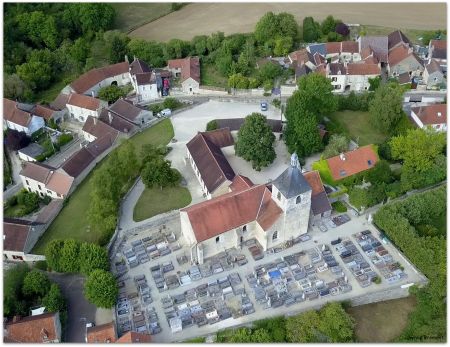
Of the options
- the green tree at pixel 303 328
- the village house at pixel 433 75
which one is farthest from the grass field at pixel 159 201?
the village house at pixel 433 75

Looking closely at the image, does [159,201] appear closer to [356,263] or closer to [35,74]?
[356,263]

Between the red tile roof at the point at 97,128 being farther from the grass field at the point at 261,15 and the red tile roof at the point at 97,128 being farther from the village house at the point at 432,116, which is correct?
the village house at the point at 432,116

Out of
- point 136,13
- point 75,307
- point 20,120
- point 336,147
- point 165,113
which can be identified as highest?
point 136,13

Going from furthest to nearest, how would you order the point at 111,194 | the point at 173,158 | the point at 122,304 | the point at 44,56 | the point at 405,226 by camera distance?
the point at 44,56 < the point at 173,158 < the point at 111,194 < the point at 405,226 < the point at 122,304

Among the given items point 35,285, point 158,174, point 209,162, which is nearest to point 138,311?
point 35,285

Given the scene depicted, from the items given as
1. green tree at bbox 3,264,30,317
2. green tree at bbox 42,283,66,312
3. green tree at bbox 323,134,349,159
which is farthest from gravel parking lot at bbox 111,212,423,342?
green tree at bbox 323,134,349,159

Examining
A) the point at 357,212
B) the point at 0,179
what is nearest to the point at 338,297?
the point at 357,212

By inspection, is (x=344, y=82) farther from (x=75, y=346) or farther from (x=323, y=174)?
(x=75, y=346)
